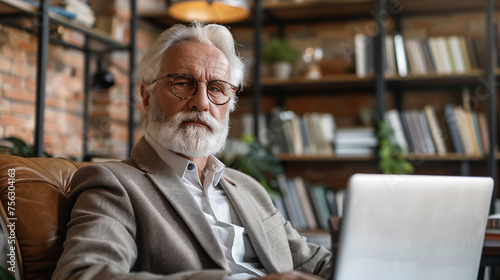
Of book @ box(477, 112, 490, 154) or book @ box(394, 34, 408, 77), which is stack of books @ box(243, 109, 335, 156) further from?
book @ box(477, 112, 490, 154)

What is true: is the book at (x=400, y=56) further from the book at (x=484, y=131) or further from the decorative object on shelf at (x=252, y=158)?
the decorative object on shelf at (x=252, y=158)

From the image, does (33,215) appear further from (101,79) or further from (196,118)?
(101,79)

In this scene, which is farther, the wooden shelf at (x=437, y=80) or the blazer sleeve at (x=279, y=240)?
the wooden shelf at (x=437, y=80)

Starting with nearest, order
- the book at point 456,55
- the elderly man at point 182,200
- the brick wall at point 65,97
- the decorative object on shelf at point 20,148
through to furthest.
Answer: the elderly man at point 182,200 → the decorative object on shelf at point 20,148 → the brick wall at point 65,97 → the book at point 456,55

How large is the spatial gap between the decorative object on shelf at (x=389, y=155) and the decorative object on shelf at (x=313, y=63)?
54cm

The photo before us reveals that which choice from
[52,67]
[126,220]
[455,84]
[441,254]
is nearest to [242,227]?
[126,220]

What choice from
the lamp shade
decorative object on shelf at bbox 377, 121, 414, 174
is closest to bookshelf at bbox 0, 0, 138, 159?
the lamp shade

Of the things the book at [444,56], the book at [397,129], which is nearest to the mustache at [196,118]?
the book at [397,129]

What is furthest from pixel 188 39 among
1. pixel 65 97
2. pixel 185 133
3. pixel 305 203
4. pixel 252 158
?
pixel 305 203

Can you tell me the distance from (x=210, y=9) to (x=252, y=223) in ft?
5.53

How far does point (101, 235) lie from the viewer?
1.09 m

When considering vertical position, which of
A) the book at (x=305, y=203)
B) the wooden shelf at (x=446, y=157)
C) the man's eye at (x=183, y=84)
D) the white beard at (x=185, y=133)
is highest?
the man's eye at (x=183, y=84)

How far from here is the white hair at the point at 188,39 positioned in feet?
5.12

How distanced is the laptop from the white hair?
88cm
